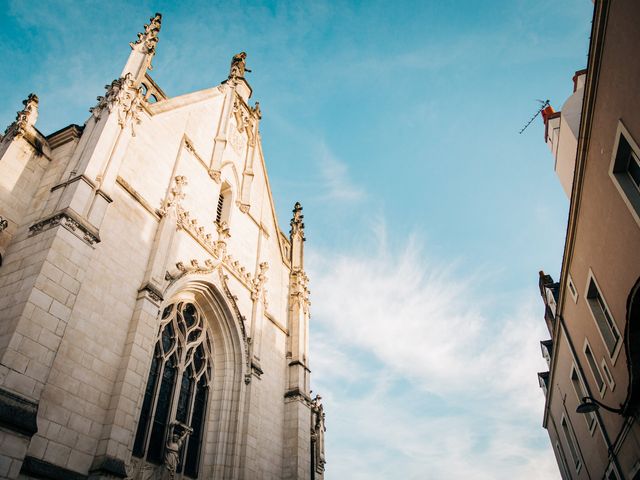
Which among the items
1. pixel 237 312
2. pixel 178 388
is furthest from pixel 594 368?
pixel 178 388

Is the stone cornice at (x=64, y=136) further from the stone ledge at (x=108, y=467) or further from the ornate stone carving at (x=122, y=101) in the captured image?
the stone ledge at (x=108, y=467)

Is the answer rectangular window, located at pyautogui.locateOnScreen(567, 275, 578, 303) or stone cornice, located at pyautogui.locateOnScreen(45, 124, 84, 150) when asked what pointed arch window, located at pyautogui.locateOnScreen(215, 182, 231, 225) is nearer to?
stone cornice, located at pyautogui.locateOnScreen(45, 124, 84, 150)

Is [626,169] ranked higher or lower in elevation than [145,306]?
higher

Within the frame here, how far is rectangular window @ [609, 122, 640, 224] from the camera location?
8.11m

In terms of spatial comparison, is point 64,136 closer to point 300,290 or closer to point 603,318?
point 300,290

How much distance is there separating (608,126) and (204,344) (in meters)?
11.4

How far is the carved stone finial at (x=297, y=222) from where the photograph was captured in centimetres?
2190

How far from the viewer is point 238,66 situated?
21.6m

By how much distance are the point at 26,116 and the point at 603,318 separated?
1463cm

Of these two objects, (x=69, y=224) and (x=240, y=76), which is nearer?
(x=69, y=224)

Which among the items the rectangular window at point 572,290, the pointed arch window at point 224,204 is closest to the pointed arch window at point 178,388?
the pointed arch window at point 224,204

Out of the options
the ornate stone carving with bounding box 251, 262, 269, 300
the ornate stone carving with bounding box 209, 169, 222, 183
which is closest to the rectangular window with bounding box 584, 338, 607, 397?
the ornate stone carving with bounding box 251, 262, 269, 300

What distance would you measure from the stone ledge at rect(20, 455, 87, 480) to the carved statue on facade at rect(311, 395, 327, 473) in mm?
9763

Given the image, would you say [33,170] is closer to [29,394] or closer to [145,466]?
[29,394]
